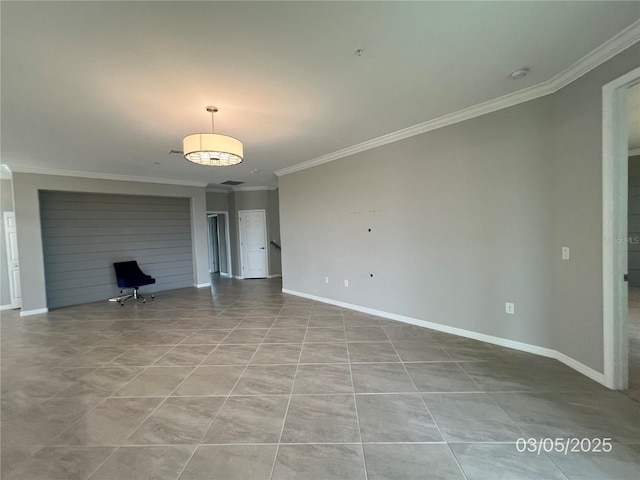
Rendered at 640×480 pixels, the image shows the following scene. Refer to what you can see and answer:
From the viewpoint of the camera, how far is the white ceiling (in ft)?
5.26

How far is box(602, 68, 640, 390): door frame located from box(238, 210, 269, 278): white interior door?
7.02 m

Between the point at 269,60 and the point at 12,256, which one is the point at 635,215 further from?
the point at 12,256

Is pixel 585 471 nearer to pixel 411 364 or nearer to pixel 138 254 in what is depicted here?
pixel 411 364

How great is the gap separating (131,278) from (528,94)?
7283mm

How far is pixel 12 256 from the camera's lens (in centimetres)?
529

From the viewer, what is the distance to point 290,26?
5.54 ft

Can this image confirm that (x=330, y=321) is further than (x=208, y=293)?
No

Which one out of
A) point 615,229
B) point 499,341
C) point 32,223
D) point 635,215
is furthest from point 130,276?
point 635,215

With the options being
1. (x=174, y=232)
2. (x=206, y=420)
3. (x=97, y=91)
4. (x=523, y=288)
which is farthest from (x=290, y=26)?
(x=174, y=232)

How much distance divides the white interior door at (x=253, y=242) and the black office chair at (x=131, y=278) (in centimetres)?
264

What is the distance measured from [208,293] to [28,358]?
3297 mm

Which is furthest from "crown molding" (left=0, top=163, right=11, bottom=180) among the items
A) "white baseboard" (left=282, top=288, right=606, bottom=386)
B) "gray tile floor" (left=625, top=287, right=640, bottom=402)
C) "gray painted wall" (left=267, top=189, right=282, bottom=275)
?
"gray tile floor" (left=625, top=287, right=640, bottom=402)

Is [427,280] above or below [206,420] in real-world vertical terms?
above

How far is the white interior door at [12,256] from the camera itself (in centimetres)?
520
